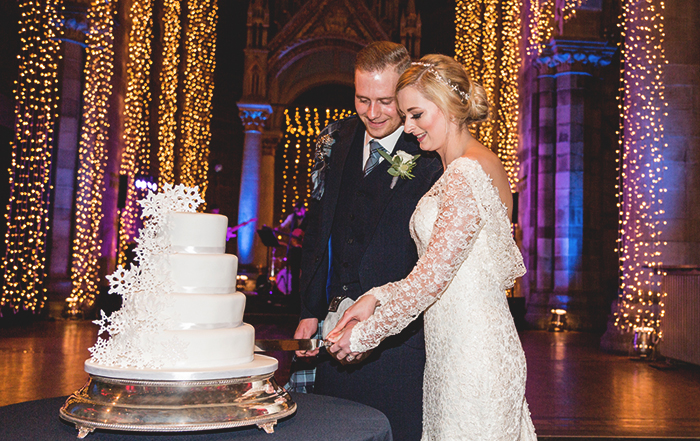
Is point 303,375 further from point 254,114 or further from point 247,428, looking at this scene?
point 254,114

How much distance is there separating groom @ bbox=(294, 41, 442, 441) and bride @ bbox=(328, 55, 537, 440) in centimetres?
15

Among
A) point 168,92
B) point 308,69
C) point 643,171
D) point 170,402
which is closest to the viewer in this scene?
point 170,402

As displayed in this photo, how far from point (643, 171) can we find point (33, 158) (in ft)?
31.3

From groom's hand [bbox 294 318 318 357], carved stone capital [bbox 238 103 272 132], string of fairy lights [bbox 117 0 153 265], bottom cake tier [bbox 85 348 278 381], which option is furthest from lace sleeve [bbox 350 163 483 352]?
carved stone capital [bbox 238 103 272 132]

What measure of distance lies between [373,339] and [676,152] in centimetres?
775

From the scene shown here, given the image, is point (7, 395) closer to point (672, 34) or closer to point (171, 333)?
point (171, 333)

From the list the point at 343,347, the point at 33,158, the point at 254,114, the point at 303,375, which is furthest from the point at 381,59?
the point at 254,114

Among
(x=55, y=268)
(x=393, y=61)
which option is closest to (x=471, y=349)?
(x=393, y=61)

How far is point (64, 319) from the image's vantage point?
35.3 feet

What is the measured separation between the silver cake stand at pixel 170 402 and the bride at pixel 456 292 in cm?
62

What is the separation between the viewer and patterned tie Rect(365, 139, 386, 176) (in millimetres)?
2717

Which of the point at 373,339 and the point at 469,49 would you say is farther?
the point at 469,49

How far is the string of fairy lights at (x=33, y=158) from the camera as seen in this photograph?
1039 centimetres

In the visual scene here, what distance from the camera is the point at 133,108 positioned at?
12.9 metres
